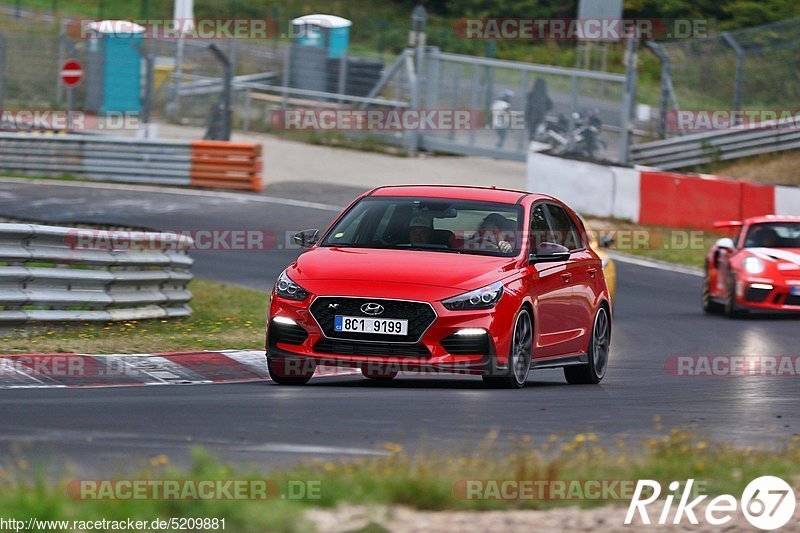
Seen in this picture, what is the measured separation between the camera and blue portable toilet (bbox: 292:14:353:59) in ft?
122

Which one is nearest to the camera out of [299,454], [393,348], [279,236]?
[299,454]

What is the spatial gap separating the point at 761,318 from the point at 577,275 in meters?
7.99

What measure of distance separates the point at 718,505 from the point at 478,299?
159 inches

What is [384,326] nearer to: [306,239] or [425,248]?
[425,248]

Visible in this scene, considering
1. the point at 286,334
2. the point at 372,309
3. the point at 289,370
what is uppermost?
the point at 372,309

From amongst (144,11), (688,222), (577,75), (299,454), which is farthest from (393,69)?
(299,454)

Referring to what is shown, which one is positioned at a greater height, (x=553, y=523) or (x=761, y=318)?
(x=553, y=523)

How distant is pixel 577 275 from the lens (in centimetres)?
1202

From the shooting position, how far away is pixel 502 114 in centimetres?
3372

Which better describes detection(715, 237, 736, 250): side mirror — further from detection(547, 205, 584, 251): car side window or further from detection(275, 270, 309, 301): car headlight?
detection(275, 270, 309, 301): car headlight

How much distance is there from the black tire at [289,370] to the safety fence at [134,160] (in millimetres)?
19441

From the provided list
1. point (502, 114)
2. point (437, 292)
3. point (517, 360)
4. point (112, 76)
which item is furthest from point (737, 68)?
point (437, 292)

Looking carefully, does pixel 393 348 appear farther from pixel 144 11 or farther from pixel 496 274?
pixel 144 11

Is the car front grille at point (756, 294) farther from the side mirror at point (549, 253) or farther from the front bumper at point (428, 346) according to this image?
the front bumper at point (428, 346)
